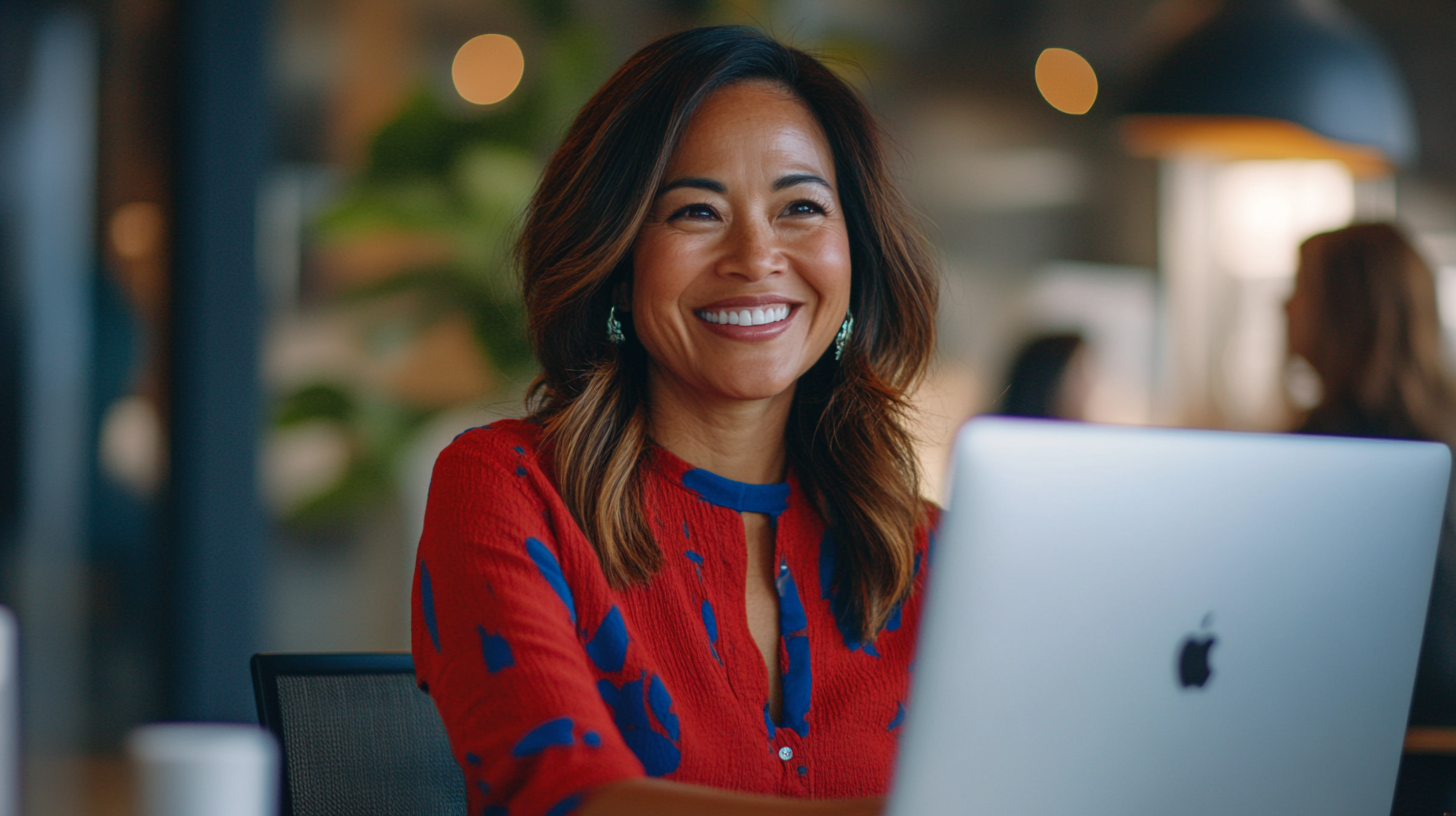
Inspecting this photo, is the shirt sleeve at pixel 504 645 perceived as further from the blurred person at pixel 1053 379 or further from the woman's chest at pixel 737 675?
the blurred person at pixel 1053 379

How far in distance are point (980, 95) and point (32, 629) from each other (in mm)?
3969

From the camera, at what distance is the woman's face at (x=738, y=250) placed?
1414 millimetres

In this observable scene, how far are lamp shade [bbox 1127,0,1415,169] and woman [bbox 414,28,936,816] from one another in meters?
1.44

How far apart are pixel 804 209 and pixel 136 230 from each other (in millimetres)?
2561

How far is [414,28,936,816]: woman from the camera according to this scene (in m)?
1.27

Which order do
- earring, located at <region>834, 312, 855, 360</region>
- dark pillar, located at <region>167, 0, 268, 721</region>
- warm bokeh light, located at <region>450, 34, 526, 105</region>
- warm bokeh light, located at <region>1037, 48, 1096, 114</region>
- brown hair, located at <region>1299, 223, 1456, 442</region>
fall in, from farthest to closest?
warm bokeh light, located at <region>1037, 48, 1096, 114</region> → warm bokeh light, located at <region>450, 34, 526, 105</region> → dark pillar, located at <region>167, 0, 268, 721</region> → brown hair, located at <region>1299, 223, 1456, 442</region> → earring, located at <region>834, 312, 855, 360</region>

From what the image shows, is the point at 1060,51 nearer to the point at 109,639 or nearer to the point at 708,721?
the point at 109,639

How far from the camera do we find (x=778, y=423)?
61.3 inches

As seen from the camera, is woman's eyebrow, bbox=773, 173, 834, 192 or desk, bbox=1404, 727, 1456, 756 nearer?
woman's eyebrow, bbox=773, 173, 834, 192

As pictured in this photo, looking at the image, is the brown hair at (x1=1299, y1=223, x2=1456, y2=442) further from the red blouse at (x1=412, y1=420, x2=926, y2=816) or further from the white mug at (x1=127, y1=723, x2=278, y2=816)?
the white mug at (x1=127, y1=723, x2=278, y2=816)

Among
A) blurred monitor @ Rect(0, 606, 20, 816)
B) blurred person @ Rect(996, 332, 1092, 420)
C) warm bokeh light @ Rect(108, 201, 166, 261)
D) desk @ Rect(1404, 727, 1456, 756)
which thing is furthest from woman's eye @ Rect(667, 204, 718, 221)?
blurred person @ Rect(996, 332, 1092, 420)

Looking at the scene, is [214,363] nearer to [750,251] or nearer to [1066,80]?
[750,251]

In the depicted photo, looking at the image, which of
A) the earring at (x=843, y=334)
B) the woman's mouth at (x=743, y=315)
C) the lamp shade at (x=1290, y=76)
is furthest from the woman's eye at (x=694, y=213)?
the lamp shade at (x=1290, y=76)

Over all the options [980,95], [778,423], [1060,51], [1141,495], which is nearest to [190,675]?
[778,423]
